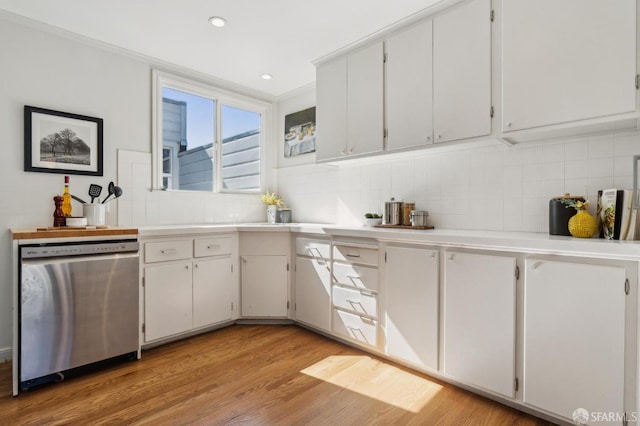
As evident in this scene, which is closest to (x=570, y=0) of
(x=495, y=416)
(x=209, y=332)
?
(x=495, y=416)

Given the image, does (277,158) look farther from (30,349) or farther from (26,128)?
(30,349)

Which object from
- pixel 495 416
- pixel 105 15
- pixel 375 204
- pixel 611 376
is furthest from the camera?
pixel 375 204

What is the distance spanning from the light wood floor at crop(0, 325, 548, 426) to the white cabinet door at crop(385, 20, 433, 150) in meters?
1.68

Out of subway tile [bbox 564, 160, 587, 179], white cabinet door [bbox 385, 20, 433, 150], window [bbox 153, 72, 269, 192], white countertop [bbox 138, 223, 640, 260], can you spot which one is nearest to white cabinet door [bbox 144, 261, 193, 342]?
white countertop [bbox 138, 223, 640, 260]

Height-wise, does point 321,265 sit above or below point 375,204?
below

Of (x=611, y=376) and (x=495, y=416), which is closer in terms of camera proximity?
(x=611, y=376)

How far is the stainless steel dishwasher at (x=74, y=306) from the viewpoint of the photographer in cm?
199

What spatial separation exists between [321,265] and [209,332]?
123cm

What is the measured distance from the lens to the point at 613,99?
65.6 inches

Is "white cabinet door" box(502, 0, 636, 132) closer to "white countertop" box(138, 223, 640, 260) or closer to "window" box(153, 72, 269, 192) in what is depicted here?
"white countertop" box(138, 223, 640, 260)

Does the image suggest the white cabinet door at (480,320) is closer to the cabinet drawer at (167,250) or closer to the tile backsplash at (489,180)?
the tile backsplash at (489,180)

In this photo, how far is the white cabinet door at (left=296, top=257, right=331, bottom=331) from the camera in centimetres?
283

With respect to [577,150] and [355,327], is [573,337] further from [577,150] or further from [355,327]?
[355,327]

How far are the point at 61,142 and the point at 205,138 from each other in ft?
4.32
